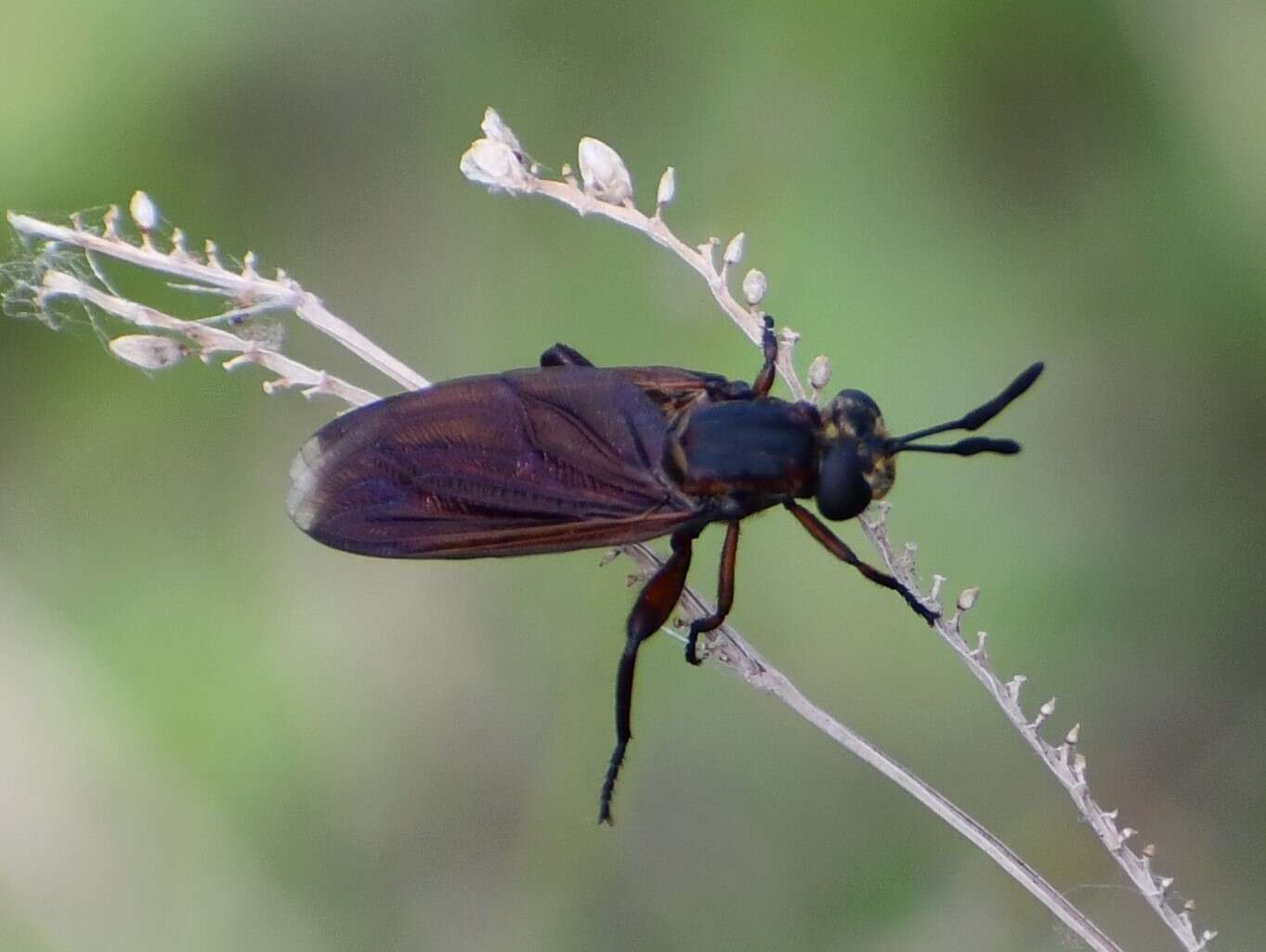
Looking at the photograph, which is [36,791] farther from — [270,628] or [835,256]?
[835,256]

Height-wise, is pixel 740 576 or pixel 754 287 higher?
pixel 754 287

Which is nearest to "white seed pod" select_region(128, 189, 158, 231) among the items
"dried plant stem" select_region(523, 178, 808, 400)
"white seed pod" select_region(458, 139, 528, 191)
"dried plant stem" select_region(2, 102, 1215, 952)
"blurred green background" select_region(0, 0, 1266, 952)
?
"dried plant stem" select_region(2, 102, 1215, 952)

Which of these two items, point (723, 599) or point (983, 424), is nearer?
point (983, 424)

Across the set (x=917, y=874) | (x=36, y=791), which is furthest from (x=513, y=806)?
(x=36, y=791)

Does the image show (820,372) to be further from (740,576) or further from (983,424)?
(740,576)

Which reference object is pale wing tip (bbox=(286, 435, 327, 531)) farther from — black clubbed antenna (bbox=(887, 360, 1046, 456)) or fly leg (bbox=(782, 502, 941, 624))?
black clubbed antenna (bbox=(887, 360, 1046, 456))

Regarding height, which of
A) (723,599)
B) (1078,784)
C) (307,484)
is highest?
(307,484)

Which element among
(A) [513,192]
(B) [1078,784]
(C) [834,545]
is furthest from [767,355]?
(B) [1078,784]
